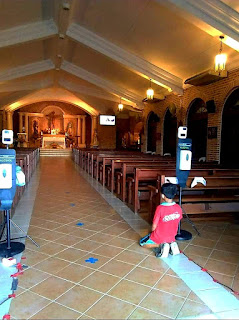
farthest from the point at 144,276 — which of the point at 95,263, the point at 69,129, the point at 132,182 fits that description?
the point at 69,129

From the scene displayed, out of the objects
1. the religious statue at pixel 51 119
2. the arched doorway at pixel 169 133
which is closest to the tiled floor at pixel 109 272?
the arched doorway at pixel 169 133

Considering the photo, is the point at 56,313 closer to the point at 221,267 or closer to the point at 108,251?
the point at 108,251

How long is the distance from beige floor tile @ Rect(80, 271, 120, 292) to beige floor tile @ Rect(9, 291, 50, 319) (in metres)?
0.40

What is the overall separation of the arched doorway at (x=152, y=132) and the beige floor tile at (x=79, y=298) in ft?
35.6

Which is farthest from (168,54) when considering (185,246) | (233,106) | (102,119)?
(102,119)

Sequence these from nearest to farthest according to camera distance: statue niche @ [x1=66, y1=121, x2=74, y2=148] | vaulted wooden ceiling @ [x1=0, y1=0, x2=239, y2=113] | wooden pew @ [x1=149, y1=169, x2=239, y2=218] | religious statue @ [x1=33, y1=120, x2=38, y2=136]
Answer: wooden pew @ [x1=149, y1=169, x2=239, y2=218] → vaulted wooden ceiling @ [x1=0, y1=0, x2=239, y2=113] → religious statue @ [x1=33, y1=120, x2=38, y2=136] → statue niche @ [x1=66, y1=121, x2=74, y2=148]

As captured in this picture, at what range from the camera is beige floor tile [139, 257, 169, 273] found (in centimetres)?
266

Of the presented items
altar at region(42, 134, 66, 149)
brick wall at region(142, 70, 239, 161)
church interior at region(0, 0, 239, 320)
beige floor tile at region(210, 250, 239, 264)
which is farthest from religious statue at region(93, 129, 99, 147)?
beige floor tile at region(210, 250, 239, 264)

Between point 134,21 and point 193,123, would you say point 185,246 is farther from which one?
point 193,123

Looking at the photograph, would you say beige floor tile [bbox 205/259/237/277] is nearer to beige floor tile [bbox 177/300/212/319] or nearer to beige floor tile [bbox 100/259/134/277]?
beige floor tile [bbox 177/300/212/319]

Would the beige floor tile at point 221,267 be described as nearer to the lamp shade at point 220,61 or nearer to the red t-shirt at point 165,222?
the red t-shirt at point 165,222

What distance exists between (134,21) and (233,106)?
3.53m

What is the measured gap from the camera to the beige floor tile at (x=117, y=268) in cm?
257

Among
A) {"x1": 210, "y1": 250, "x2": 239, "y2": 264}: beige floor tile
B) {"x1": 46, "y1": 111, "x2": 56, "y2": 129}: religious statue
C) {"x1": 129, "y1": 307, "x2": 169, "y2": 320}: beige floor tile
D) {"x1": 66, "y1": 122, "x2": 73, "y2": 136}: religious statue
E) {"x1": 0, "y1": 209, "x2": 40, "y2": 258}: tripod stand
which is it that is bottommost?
{"x1": 129, "y1": 307, "x2": 169, "y2": 320}: beige floor tile
